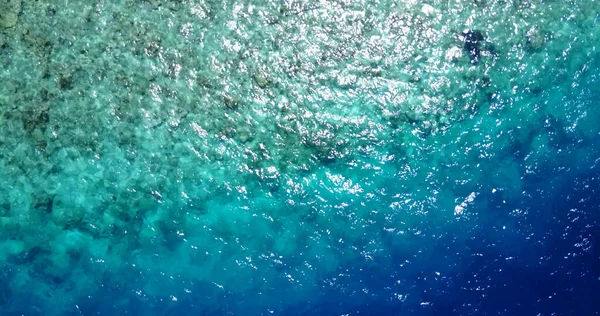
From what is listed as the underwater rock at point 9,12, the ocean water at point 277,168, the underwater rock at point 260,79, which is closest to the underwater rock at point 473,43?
the ocean water at point 277,168

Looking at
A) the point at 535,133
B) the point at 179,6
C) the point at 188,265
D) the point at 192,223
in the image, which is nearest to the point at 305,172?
the point at 192,223

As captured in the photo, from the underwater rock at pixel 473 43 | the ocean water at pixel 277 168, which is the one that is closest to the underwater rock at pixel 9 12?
the ocean water at pixel 277 168

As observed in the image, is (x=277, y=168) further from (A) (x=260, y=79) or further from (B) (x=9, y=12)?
(B) (x=9, y=12)

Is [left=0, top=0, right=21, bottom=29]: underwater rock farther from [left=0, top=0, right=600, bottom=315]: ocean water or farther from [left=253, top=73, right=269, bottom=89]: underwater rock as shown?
[left=253, top=73, right=269, bottom=89]: underwater rock

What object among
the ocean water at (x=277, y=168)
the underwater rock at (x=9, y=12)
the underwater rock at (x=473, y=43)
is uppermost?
the underwater rock at (x=9, y=12)

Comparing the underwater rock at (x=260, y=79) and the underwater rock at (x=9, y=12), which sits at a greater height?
the underwater rock at (x=9, y=12)

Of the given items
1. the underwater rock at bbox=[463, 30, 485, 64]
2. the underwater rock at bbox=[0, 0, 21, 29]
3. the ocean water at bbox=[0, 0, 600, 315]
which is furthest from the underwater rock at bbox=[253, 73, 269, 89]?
the underwater rock at bbox=[0, 0, 21, 29]

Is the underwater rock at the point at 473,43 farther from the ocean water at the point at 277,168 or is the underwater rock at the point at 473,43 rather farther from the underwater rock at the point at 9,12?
the underwater rock at the point at 9,12
